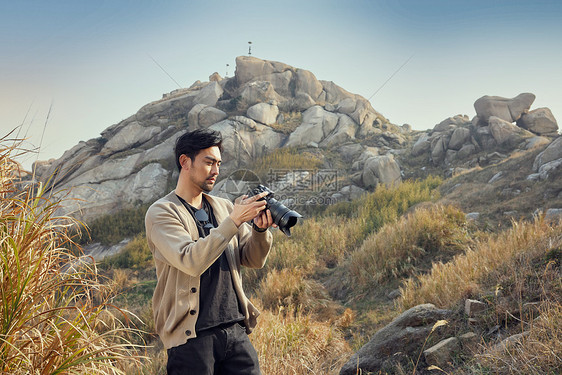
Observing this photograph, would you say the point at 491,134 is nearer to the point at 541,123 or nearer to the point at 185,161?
the point at 541,123

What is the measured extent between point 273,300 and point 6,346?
177 inches

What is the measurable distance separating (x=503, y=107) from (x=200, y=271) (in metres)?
25.2

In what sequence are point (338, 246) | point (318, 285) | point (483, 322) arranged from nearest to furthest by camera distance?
1. point (483, 322)
2. point (318, 285)
3. point (338, 246)

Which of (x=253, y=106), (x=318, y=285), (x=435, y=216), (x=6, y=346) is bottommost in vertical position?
(x=318, y=285)

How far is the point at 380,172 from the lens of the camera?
1683cm

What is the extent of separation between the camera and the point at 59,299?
7.67 ft

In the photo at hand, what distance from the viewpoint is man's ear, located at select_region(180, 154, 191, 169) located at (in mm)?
2342

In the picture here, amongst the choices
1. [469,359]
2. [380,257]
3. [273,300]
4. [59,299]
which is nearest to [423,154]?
[380,257]

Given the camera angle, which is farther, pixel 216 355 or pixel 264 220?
pixel 264 220

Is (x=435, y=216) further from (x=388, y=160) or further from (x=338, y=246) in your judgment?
(x=388, y=160)

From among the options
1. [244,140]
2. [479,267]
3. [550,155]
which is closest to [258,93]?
[244,140]

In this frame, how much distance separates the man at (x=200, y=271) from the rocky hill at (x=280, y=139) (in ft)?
42.2

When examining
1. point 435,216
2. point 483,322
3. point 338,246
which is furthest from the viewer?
point 338,246

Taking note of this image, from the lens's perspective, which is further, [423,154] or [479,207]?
[423,154]
